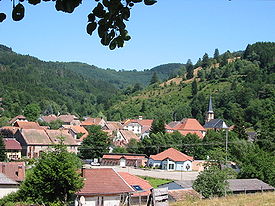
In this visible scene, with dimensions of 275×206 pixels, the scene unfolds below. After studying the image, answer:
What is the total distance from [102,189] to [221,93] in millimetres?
83788

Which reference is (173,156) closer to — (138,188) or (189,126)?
(138,188)

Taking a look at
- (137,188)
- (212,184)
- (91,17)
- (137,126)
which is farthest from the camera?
(137,126)

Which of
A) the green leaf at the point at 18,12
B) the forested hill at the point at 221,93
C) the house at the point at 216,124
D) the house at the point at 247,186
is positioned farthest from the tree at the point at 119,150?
the green leaf at the point at 18,12

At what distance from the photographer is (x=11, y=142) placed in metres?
54.9

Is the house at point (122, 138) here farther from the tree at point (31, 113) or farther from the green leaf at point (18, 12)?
the green leaf at point (18, 12)

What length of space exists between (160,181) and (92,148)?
671 inches

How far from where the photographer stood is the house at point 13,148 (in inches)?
2107

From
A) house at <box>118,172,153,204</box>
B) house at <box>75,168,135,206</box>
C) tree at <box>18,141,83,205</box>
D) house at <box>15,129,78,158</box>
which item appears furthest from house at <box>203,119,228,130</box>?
tree at <box>18,141,83,205</box>

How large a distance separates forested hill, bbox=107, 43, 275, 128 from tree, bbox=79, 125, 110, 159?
37453 millimetres

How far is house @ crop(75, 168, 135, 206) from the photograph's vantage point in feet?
74.0

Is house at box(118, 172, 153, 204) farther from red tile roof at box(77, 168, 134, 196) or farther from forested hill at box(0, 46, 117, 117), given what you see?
forested hill at box(0, 46, 117, 117)

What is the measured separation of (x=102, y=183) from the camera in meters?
24.2

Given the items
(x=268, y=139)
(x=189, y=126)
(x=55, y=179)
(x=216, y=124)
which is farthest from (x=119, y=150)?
(x=55, y=179)

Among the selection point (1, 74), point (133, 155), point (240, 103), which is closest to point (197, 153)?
point (133, 155)
